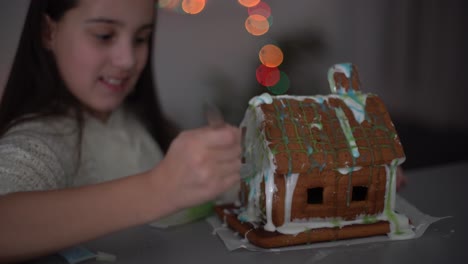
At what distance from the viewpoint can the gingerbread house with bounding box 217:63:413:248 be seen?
34.9 inches

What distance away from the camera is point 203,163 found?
758mm

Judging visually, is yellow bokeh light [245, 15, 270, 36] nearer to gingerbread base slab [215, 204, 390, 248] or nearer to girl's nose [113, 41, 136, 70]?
girl's nose [113, 41, 136, 70]

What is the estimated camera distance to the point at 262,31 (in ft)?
10.8

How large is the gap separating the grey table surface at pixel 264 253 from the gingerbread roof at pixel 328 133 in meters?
0.14

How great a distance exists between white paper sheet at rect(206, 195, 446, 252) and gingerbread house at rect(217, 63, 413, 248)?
0.01 meters

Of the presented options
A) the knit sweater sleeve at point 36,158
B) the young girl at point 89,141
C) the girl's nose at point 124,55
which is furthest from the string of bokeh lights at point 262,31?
the knit sweater sleeve at point 36,158

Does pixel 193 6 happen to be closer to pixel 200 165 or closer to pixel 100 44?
pixel 100 44

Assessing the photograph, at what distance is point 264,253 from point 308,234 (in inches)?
3.4

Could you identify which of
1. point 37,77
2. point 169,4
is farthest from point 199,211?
point 169,4

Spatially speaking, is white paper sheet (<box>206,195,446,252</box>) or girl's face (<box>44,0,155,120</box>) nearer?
white paper sheet (<box>206,195,446,252</box>)

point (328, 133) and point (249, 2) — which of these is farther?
point (249, 2)

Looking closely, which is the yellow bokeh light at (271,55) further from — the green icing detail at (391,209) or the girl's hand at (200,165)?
the girl's hand at (200,165)

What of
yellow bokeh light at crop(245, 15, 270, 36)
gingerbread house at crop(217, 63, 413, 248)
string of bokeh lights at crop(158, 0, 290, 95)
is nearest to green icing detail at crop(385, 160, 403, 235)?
gingerbread house at crop(217, 63, 413, 248)

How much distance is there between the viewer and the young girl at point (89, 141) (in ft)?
2.53
